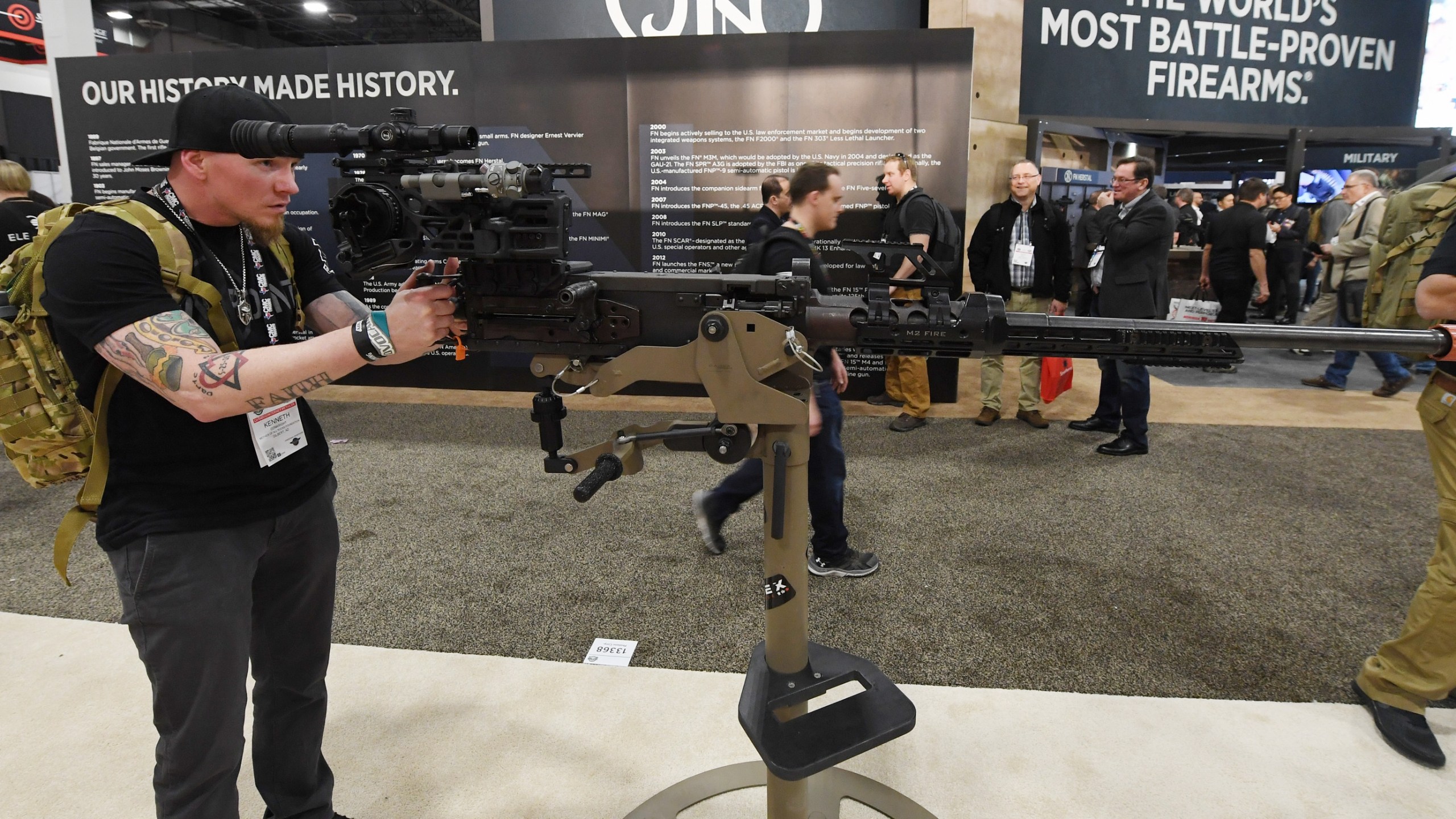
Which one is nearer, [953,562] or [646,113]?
[953,562]

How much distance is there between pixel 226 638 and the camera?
54.9 inches

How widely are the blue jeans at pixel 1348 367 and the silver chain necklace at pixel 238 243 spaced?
7.30m

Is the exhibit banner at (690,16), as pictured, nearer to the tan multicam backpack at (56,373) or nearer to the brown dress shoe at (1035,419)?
the brown dress shoe at (1035,419)

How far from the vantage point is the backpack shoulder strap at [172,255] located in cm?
126

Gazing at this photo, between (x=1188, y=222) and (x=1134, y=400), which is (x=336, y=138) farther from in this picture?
(x=1188, y=222)

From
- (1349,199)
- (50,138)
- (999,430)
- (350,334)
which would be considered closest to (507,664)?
(350,334)

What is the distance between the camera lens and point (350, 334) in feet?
4.21

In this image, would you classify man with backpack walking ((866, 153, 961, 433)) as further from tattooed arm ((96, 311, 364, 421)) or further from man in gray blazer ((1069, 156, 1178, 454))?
tattooed arm ((96, 311, 364, 421))

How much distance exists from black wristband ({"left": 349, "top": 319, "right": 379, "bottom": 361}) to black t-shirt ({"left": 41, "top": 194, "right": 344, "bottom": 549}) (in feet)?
0.96

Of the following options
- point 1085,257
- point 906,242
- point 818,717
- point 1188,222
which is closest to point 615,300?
point 818,717

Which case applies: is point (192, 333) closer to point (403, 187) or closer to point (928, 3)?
point (403, 187)

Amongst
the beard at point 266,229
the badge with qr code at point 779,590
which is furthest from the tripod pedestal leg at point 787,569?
the beard at point 266,229

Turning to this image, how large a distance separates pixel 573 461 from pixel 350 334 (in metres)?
0.49

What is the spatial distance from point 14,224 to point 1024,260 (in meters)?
5.73
